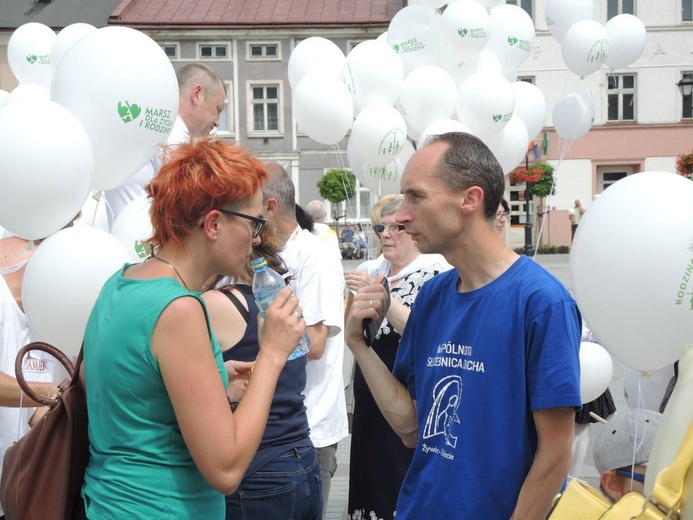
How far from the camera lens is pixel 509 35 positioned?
6602mm

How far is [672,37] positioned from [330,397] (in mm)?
31840

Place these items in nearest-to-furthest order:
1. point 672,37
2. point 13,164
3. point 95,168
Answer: point 13,164 → point 95,168 → point 672,37

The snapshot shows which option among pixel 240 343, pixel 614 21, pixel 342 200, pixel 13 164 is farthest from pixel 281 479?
pixel 342 200

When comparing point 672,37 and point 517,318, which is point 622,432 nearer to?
point 517,318

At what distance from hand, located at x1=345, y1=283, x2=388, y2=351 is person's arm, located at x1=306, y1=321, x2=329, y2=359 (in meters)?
0.75

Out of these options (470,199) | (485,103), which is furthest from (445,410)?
(485,103)

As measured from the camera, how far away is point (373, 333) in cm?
249

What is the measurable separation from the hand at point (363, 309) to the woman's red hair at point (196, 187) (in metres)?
0.58

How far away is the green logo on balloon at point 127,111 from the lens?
304 cm

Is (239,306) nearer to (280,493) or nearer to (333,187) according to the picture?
(280,493)

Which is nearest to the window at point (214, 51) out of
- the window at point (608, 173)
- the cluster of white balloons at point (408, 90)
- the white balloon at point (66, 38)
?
the window at point (608, 173)

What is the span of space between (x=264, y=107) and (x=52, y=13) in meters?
9.17

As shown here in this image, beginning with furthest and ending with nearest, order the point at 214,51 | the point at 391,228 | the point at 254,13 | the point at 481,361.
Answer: the point at 214,51 → the point at 254,13 → the point at 391,228 → the point at 481,361

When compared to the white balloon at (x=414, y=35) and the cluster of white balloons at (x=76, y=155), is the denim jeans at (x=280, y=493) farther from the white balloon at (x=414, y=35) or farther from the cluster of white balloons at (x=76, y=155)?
the white balloon at (x=414, y=35)
